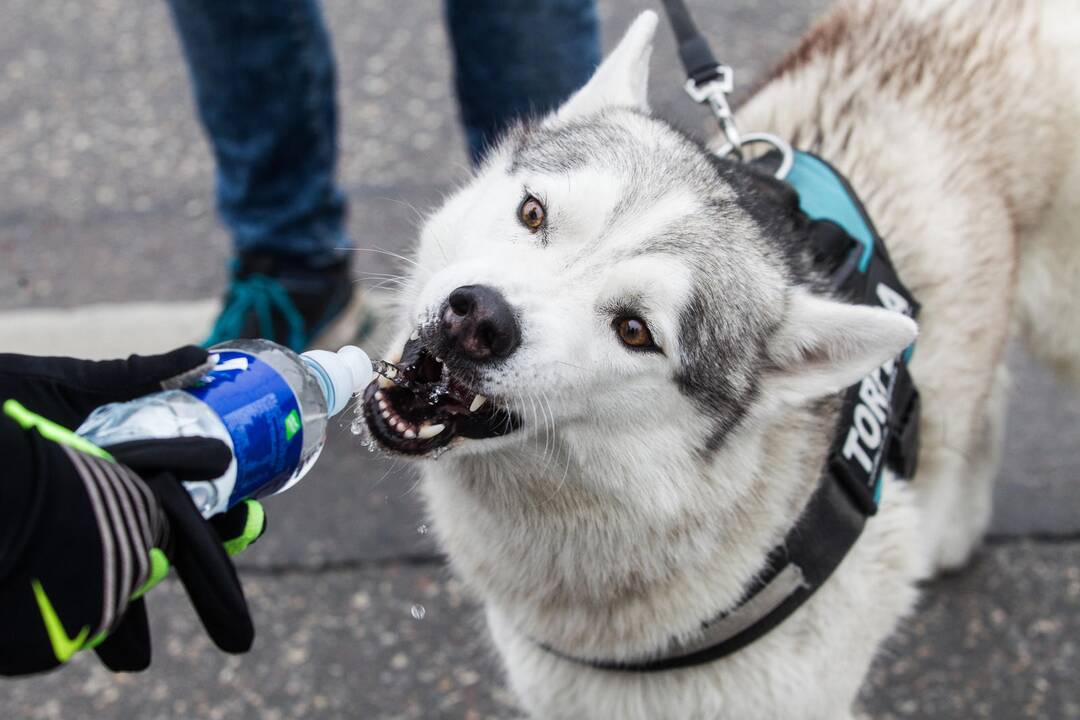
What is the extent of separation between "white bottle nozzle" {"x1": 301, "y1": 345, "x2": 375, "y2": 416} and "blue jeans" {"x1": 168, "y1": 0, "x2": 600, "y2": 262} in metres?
1.41

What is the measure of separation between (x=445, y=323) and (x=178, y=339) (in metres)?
2.49

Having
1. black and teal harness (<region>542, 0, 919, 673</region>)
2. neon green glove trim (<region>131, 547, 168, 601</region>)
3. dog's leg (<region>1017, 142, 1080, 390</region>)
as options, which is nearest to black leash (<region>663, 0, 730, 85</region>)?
black and teal harness (<region>542, 0, 919, 673</region>)

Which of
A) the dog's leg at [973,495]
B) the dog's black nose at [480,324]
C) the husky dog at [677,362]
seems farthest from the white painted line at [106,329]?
the dog's leg at [973,495]

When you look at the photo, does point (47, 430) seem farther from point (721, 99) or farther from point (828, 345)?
point (721, 99)

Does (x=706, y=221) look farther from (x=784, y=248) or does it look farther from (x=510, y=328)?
(x=510, y=328)

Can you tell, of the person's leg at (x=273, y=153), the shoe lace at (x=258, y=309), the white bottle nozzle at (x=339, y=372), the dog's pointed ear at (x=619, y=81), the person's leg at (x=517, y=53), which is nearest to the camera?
the white bottle nozzle at (x=339, y=372)

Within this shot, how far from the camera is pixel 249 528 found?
136 centimetres

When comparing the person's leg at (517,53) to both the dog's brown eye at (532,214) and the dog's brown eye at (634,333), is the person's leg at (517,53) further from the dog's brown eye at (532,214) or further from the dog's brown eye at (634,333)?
the dog's brown eye at (634,333)

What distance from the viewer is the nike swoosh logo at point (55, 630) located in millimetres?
1064

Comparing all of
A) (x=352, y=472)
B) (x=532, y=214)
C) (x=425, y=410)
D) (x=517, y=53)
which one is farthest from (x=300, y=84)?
(x=425, y=410)

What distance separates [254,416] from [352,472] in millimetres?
2051

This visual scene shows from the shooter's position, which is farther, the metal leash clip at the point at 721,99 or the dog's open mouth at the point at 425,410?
the metal leash clip at the point at 721,99

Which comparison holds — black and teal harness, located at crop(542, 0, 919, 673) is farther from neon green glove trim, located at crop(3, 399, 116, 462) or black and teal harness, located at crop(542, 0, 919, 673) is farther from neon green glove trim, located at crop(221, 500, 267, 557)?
neon green glove trim, located at crop(3, 399, 116, 462)

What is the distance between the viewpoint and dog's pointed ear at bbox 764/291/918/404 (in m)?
1.74
